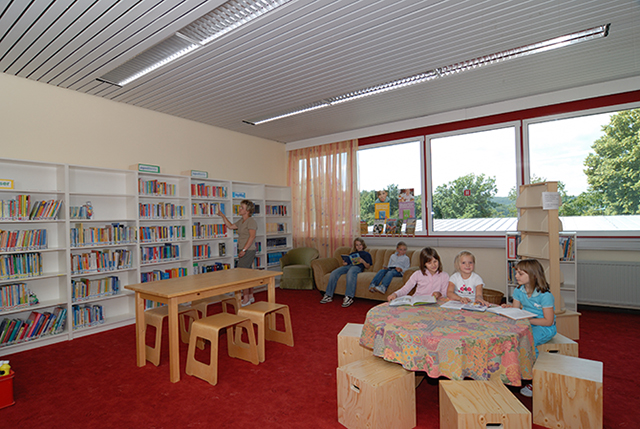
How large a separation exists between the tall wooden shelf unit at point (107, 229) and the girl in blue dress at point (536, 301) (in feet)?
15.1

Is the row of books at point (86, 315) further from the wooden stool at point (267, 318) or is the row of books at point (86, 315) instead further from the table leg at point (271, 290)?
the table leg at point (271, 290)

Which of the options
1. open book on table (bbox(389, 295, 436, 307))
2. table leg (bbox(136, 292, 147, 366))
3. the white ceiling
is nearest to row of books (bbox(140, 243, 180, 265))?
table leg (bbox(136, 292, 147, 366))

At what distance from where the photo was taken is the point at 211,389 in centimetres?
296

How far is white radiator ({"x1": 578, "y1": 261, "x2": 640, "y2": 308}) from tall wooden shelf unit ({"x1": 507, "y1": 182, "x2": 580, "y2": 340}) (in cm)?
105

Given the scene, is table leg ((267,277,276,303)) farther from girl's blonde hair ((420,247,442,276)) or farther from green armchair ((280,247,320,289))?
green armchair ((280,247,320,289))

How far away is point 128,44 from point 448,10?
3.02 meters

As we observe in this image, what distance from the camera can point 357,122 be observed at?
6.62m

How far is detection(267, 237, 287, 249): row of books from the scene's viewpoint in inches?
289

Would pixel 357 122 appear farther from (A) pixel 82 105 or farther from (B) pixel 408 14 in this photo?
(A) pixel 82 105

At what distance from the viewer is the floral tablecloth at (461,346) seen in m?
2.13

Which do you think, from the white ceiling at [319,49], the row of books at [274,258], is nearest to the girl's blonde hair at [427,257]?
the white ceiling at [319,49]

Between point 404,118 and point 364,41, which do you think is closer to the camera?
point 364,41

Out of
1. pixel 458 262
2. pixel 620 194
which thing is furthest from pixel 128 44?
pixel 620 194

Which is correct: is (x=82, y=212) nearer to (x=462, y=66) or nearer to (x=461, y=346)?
(x=461, y=346)
